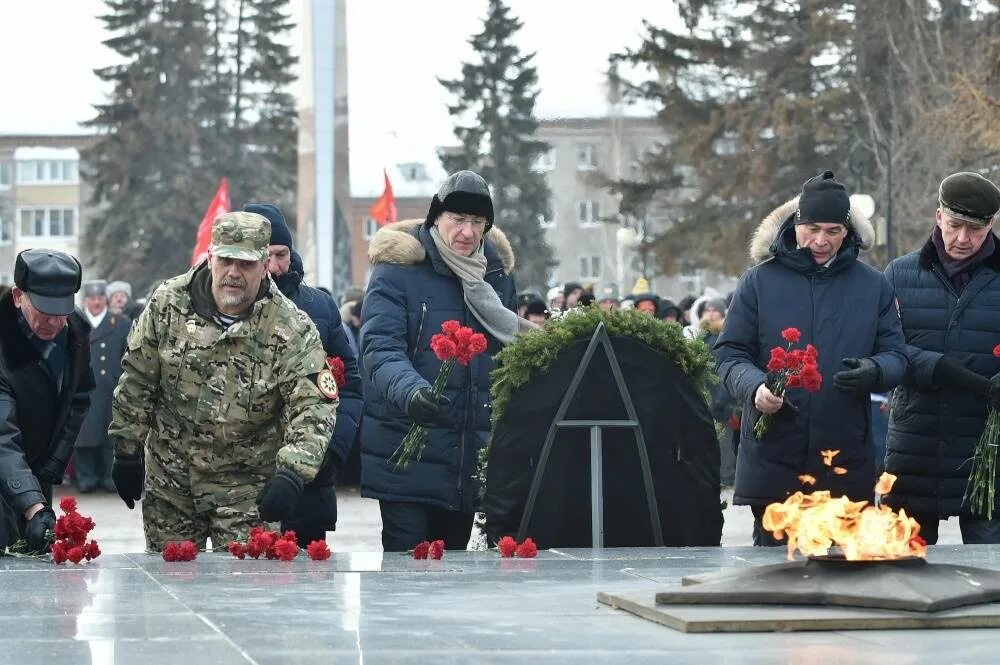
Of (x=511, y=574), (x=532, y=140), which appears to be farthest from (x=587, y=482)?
(x=532, y=140)

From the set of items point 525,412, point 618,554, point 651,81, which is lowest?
point 618,554

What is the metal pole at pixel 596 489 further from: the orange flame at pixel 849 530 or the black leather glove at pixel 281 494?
the orange flame at pixel 849 530

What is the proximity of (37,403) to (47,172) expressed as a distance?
101 metres

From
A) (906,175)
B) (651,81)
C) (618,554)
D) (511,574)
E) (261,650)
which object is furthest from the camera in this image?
(651,81)

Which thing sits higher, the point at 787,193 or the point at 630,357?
the point at 787,193

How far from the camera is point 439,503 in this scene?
8.55 metres

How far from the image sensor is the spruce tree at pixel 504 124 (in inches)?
2729

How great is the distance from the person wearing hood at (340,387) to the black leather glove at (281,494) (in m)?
1.04

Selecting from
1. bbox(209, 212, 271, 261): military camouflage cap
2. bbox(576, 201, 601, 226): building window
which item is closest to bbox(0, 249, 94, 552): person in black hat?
bbox(209, 212, 271, 261): military camouflage cap

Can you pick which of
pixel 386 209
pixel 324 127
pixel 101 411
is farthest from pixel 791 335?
pixel 324 127

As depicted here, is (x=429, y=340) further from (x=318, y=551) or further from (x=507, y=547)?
(x=318, y=551)

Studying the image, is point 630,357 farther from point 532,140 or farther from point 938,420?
point 532,140

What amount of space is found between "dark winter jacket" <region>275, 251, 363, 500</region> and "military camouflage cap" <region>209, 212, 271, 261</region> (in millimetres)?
1153

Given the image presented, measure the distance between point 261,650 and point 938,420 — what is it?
399 cm
